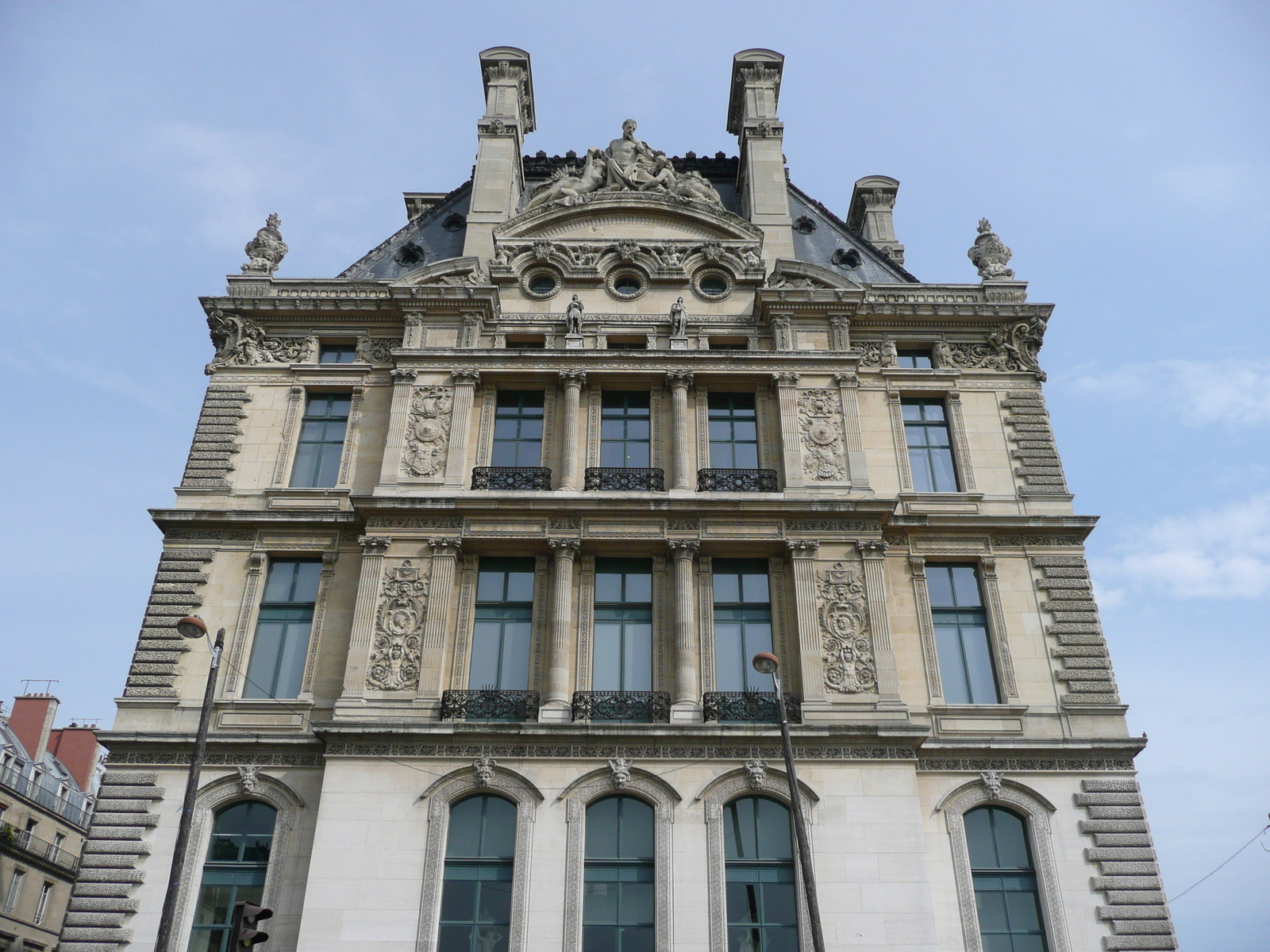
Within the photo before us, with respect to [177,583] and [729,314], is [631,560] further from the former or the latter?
[177,583]

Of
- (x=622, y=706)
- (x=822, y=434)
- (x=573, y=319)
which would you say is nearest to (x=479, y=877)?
(x=622, y=706)

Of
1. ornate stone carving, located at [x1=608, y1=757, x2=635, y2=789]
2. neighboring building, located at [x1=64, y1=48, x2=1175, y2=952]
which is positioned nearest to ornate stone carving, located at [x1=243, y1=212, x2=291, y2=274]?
neighboring building, located at [x1=64, y1=48, x2=1175, y2=952]

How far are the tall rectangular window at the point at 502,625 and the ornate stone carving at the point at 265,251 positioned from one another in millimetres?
10464

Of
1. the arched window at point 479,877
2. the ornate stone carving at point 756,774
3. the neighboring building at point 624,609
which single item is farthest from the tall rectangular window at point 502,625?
the ornate stone carving at point 756,774

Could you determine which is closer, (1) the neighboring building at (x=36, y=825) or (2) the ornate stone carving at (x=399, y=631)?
(2) the ornate stone carving at (x=399, y=631)

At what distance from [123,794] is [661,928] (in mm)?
10575

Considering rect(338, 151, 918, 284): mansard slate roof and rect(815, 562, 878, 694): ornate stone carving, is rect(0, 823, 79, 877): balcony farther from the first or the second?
rect(815, 562, 878, 694): ornate stone carving

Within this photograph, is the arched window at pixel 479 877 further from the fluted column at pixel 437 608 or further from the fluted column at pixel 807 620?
the fluted column at pixel 807 620

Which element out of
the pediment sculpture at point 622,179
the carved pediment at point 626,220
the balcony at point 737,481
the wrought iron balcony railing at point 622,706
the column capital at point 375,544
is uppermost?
the pediment sculpture at point 622,179

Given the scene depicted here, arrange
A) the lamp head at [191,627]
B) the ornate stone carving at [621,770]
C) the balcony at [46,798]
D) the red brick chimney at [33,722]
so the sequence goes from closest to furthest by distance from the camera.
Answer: the lamp head at [191,627]
the ornate stone carving at [621,770]
the balcony at [46,798]
the red brick chimney at [33,722]

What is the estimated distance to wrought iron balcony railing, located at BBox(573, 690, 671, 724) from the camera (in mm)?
21641

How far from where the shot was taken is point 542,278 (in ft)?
93.9

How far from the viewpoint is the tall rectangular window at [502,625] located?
22547 mm

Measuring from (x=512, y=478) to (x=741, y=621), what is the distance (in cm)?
592
